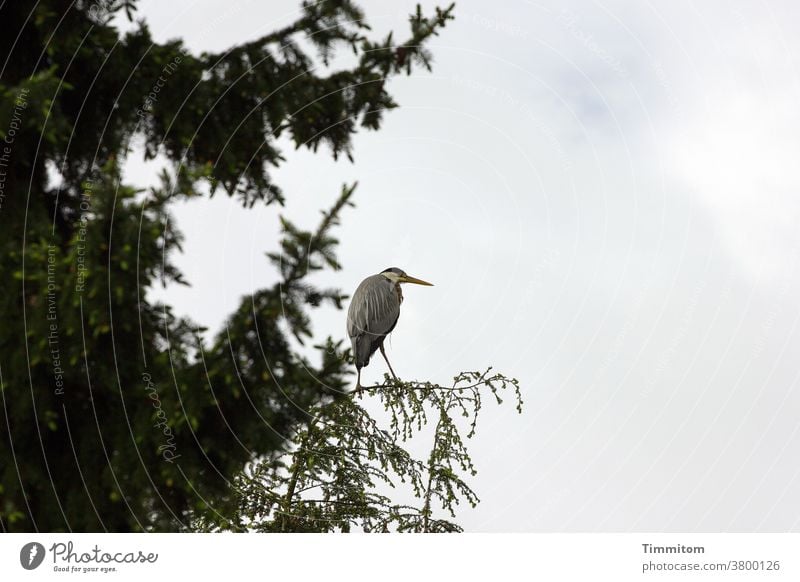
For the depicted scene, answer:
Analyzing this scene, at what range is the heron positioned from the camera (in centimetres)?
722

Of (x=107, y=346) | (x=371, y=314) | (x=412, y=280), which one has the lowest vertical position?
(x=107, y=346)

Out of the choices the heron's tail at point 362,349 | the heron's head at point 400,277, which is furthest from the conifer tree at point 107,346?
the heron's head at point 400,277

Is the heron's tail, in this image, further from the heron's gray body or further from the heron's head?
the heron's head

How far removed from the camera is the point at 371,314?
7281mm

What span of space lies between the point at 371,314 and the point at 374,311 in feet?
0.14

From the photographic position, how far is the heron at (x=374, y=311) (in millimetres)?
7219

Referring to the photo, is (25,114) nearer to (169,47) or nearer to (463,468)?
(169,47)

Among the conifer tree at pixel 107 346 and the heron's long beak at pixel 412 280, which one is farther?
the heron's long beak at pixel 412 280

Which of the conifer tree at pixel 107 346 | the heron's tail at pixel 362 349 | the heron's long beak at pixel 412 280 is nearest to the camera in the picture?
the conifer tree at pixel 107 346

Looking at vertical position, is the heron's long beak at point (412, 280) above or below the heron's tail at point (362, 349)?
above

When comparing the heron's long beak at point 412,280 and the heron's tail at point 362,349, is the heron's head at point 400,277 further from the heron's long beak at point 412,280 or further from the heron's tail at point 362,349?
the heron's tail at point 362,349

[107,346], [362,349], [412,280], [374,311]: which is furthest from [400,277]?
[107,346]

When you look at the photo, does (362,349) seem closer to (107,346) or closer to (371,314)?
(371,314)

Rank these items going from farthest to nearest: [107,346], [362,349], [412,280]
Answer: [412,280]
[362,349]
[107,346]
